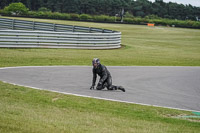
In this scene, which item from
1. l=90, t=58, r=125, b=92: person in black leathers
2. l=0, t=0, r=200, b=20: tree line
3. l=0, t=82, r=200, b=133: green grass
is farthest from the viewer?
l=0, t=0, r=200, b=20: tree line

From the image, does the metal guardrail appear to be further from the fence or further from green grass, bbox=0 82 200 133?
green grass, bbox=0 82 200 133

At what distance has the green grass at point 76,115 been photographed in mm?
7719

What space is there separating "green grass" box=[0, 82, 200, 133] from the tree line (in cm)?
9536

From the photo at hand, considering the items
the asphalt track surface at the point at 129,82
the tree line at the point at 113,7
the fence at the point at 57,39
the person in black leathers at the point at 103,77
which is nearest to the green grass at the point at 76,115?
the asphalt track surface at the point at 129,82

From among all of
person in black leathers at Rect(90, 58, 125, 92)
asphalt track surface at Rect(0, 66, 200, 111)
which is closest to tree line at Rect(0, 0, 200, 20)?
asphalt track surface at Rect(0, 66, 200, 111)

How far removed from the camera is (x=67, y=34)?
27484mm

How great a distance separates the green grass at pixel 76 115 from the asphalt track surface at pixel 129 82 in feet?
3.68

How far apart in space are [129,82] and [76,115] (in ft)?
21.8

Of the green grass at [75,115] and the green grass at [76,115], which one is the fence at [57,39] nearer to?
the green grass at [75,115]

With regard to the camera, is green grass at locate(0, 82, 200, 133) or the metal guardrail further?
the metal guardrail

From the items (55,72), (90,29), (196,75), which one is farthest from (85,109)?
(90,29)

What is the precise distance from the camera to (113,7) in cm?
14762

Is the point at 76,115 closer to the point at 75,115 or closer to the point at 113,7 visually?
the point at 75,115

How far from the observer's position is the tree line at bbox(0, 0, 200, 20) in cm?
12609
